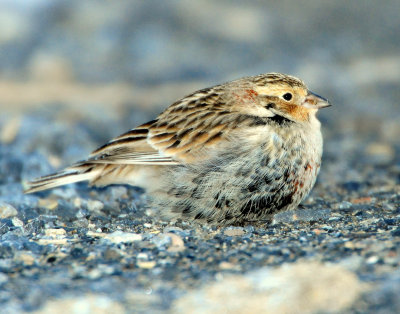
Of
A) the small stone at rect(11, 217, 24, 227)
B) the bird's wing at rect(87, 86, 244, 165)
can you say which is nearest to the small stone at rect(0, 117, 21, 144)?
the bird's wing at rect(87, 86, 244, 165)

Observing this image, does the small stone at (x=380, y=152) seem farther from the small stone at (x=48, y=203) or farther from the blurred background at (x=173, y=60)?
the small stone at (x=48, y=203)

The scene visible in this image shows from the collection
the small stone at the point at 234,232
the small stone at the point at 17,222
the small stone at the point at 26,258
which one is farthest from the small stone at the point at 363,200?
the small stone at the point at 26,258

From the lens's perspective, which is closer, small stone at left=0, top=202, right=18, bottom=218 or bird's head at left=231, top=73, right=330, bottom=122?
small stone at left=0, top=202, right=18, bottom=218

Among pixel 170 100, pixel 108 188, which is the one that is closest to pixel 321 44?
pixel 170 100

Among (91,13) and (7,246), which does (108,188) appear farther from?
(91,13)

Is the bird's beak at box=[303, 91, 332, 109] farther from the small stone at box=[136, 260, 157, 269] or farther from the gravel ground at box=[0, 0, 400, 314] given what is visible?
the small stone at box=[136, 260, 157, 269]

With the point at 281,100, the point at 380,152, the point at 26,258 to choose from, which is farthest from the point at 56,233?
the point at 380,152

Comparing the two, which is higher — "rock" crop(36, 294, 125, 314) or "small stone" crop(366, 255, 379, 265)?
"small stone" crop(366, 255, 379, 265)
